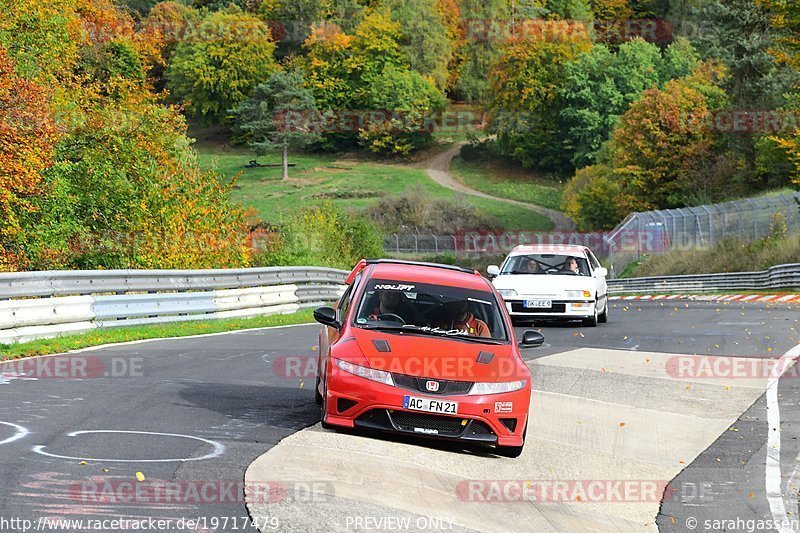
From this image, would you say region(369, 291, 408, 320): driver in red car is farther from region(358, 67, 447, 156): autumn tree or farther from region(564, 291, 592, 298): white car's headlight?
region(358, 67, 447, 156): autumn tree

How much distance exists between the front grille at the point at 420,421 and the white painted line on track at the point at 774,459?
2.44m

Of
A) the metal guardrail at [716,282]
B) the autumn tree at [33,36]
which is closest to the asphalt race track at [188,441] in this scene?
the metal guardrail at [716,282]

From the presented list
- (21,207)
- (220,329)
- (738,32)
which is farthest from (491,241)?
(220,329)

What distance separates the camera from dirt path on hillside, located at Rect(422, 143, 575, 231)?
96.4m

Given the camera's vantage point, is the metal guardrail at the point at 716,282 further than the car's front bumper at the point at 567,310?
Yes

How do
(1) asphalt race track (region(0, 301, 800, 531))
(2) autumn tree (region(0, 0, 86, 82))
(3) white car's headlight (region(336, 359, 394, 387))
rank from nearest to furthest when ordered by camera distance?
1. (1) asphalt race track (region(0, 301, 800, 531))
2. (3) white car's headlight (region(336, 359, 394, 387))
3. (2) autumn tree (region(0, 0, 86, 82))

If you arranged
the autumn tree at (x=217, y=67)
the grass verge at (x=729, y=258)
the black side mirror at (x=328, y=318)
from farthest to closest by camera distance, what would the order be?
the autumn tree at (x=217, y=67) < the grass verge at (x=729, y=258) < the black side mirror at (x=328, y=318)

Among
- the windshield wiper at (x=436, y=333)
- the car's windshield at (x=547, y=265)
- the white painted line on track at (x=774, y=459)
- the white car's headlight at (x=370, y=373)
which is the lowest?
the car's windshield at (x=547, y=265)

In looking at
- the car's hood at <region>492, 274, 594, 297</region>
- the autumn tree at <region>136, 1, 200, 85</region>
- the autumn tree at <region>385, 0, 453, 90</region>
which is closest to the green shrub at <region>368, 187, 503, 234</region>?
the autumn tree at <region>385, 0, 453, 90</region>

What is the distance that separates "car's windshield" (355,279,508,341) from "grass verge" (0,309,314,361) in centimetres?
571

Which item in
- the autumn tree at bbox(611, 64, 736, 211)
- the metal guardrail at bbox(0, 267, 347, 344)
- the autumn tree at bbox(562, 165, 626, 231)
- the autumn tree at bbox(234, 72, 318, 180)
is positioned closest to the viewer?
the metal guardrail at bbox(0, 267, 347, 344)

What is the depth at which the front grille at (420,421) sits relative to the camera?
919 centimetres

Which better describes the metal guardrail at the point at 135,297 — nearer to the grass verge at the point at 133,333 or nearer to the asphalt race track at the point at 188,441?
the grass verge at the point at 133,333

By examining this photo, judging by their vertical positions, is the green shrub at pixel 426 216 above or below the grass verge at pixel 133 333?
below
